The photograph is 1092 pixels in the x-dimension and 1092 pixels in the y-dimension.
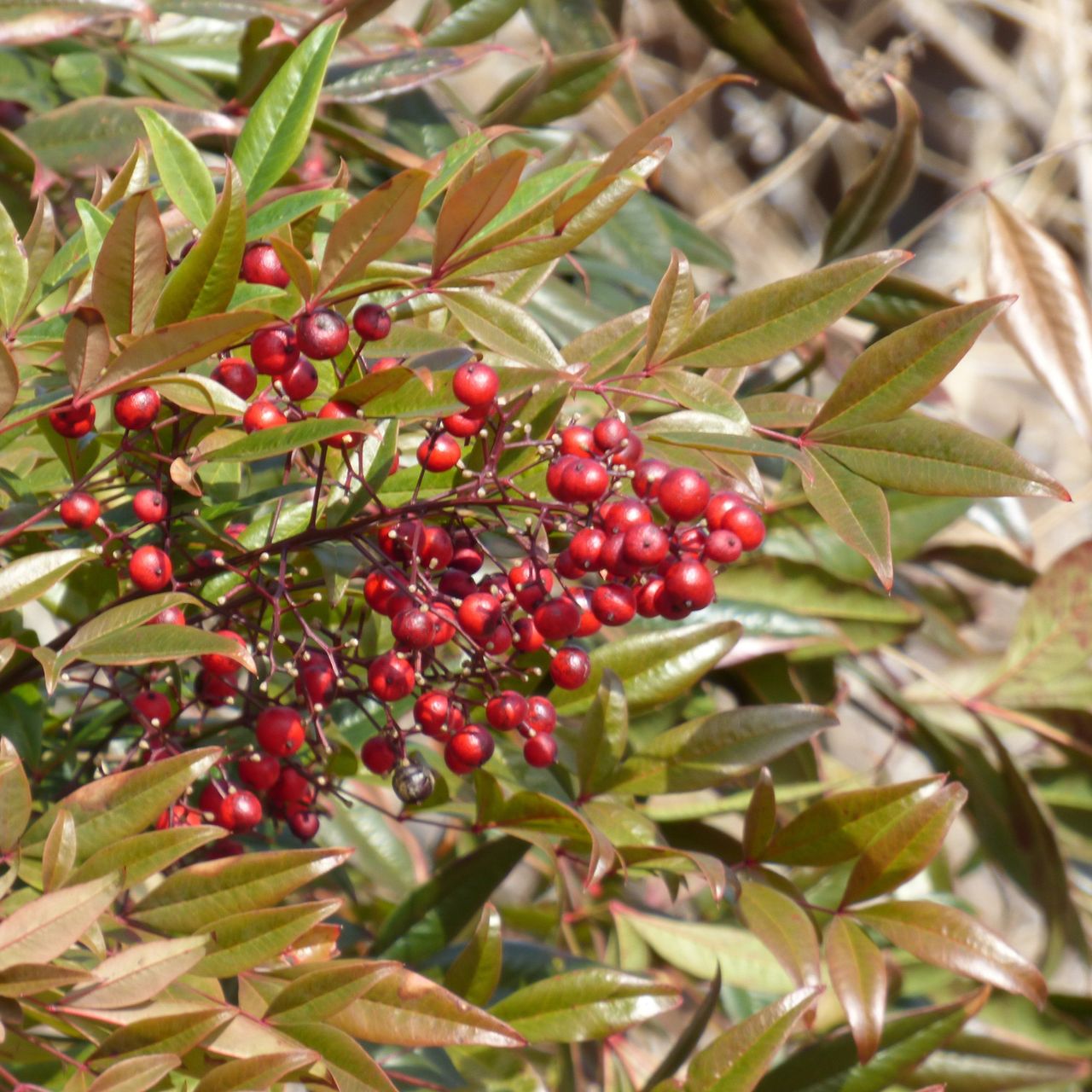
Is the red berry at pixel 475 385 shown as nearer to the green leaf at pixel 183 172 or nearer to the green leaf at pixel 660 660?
the green leaf at pixel 183 172

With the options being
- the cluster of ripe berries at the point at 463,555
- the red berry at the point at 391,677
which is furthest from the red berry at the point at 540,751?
the red berry at the point at 391,677

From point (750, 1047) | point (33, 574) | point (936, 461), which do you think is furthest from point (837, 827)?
point (33, 574)

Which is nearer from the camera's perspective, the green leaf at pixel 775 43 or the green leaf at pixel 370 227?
the green leaf at pixel 370 227

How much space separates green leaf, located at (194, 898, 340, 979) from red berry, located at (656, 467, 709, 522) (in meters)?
0.24

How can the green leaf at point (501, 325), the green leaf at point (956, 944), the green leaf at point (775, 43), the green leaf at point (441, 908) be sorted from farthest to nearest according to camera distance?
1. the green leaf at point (775, 43)
2. the green leaf at point (441, 908)
3. the green leaf at point (956, 944)
4. the green leaf at point (501, 325)

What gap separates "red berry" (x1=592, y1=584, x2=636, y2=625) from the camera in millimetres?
611

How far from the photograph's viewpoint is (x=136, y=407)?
57 centimetres

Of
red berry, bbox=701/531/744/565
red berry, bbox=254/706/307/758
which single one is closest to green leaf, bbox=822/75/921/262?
red berry, bbox=701/531/744/565

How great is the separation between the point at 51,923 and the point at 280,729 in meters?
0.15

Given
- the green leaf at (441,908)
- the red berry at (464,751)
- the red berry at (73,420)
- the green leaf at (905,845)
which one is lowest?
the green leaf at (441,908)

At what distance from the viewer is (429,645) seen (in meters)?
0.60

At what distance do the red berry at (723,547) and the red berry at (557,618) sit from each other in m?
0.07

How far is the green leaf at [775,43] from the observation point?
43.4 inches

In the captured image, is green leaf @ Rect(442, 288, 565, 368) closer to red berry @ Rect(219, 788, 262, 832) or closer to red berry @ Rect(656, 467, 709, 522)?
red berry @ Rect(656, 467, 709, 522)
